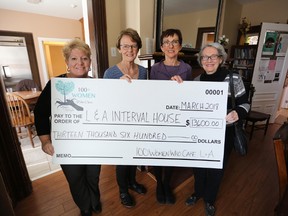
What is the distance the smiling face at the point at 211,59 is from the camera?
111 cm

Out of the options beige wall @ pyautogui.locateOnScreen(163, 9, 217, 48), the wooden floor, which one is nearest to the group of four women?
the wooden floor

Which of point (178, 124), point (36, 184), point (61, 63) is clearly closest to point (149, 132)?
point (178, 124)

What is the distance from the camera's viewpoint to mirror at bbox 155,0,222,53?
1852 mm

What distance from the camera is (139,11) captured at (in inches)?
66.4

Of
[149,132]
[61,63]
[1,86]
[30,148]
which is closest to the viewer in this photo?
[149,132]

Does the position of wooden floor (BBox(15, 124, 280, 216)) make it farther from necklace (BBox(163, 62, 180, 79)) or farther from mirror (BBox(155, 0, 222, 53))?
mirror (BBox(155, 0, 222, 53))

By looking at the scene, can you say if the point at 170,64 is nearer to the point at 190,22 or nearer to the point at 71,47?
the point at 71,47

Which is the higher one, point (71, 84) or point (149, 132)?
point (71, 84)

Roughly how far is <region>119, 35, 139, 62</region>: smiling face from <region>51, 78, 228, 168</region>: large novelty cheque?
297 millimetres

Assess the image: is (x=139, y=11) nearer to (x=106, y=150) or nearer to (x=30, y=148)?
(x=106, y=150)

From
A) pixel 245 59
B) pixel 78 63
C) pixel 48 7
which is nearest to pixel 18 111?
pixel 78 63

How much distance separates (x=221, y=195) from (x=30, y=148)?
107 inches

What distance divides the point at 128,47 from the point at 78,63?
0.36 m

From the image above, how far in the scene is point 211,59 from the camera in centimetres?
112
